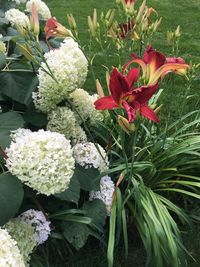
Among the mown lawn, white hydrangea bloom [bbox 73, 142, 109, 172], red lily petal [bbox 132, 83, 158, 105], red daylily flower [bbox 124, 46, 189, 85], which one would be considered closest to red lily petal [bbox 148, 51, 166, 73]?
red daylily flower [bbox 124, 46, 189, 85]

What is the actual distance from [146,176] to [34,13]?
112 cm

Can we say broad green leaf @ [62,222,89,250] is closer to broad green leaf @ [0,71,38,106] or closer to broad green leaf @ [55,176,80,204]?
broad green leaf @ [55,176,80,204]

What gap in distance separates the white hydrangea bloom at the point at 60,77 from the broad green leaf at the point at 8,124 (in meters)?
0.17

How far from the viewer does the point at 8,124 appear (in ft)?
7.66

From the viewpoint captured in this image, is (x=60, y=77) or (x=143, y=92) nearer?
(x=143, y=92)

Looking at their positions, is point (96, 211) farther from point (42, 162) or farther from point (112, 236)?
point (42, 162)

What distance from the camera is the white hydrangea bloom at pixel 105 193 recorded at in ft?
8.29

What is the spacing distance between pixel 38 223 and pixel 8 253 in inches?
18.2

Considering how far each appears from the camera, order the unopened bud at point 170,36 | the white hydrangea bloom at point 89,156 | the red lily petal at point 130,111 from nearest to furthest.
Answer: the red lily petal at point 130,111, the white hydrangea bloom at point 89,156, the unopened bud at point 170,36

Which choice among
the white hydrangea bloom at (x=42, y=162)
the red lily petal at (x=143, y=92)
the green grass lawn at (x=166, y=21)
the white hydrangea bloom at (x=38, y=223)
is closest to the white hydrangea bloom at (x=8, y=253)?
the white hydrangea bloom at (x=42, y=162)

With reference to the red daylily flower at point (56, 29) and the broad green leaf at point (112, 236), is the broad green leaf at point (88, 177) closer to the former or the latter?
the broad green leaf at point (112, 236)

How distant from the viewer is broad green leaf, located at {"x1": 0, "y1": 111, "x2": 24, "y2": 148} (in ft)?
7.39

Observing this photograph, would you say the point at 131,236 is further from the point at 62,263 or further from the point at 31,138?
the point at 31,138

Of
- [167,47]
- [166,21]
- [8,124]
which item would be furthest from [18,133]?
[166,21]
